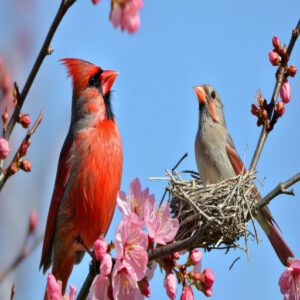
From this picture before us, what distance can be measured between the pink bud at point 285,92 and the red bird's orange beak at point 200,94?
7.65 feet

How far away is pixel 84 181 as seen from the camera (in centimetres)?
427

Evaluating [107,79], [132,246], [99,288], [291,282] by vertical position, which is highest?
[107,79]

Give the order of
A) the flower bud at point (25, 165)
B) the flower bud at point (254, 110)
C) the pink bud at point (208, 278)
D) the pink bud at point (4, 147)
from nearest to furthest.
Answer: the pink bud at point (4, 147), the flower bud at point (25, 165), the pink bud at point (208, 278), the flower bud at point (254, 110)

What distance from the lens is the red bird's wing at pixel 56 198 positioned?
13.8ft

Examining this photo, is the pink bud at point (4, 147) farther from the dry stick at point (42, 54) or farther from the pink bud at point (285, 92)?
the pink bud at point (285, 92)

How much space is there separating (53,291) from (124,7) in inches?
46.2

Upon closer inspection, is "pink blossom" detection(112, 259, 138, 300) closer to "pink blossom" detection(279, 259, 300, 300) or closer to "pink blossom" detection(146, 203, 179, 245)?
"pink blossom" detection(146, 203, 179, 245)

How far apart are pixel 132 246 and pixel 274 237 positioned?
2243 mm

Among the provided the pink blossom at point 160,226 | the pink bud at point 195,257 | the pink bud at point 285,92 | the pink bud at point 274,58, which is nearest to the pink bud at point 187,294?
the pink bud at point 195,257

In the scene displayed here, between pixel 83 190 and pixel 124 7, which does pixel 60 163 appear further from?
pixel 124 7

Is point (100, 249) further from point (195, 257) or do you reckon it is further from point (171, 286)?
point (195, 257)

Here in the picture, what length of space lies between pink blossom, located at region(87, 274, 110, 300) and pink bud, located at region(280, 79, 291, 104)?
1.44m

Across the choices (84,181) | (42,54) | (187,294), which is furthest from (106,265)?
(84,181)

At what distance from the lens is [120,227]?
8.35 feet
